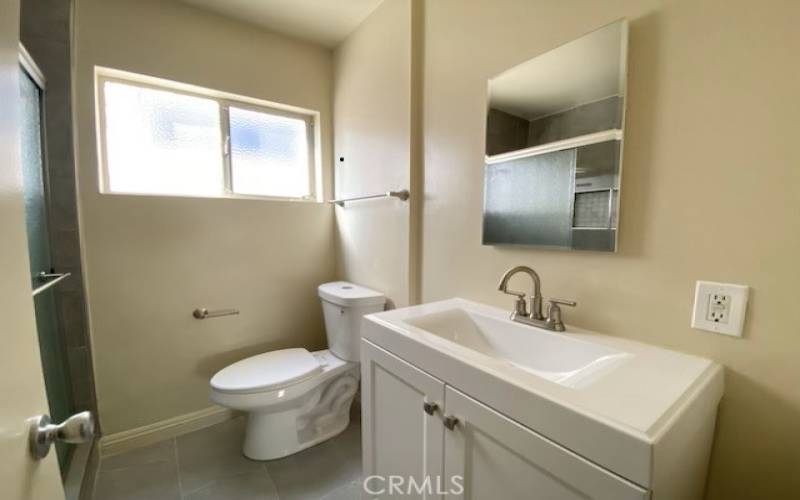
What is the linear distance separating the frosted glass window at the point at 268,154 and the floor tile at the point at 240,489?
1493 millimetres

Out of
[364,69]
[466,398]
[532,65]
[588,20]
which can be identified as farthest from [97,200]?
[588,20]

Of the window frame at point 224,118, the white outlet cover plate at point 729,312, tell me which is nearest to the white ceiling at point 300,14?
the window frame at point 224,118

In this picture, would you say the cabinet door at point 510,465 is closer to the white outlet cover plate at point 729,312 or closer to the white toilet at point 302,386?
the white outlet cover plate at point 729,312

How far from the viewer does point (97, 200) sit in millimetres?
1496

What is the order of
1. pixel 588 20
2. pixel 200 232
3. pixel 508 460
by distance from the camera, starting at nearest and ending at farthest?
pixel 508 460 < pixel 588 20 < pixel 200 232

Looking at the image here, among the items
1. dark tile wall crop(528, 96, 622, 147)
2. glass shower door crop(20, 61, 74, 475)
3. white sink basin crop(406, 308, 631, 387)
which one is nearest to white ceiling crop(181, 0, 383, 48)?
glass shower door crop(20, 61, 74, 475)

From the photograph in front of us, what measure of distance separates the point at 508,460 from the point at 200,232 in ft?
5.87

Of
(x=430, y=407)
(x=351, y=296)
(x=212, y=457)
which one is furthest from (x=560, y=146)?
(x=212, y=457)

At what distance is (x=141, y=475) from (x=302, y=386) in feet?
2.70

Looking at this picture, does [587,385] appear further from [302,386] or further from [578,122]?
[302,386]

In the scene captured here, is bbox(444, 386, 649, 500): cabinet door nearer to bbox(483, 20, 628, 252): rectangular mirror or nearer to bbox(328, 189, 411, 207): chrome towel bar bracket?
bbox(483, 20, 628, 252): rectangular mirror

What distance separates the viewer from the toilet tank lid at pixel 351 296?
1662 millimetres

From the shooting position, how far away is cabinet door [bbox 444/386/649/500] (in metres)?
0.52

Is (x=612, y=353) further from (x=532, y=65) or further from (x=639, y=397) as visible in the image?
(x=532, y=65)
